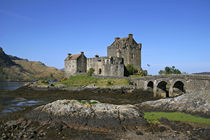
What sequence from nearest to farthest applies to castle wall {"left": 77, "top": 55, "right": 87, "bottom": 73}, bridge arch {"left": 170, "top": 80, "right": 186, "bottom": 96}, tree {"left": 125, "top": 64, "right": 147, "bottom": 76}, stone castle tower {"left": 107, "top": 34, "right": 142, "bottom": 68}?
bridge arch {"left": 170, "top": 80, "right": 186, "bottom": 96}
tree {"left": 125, "top": 64, "right": 147, "bottom": 76}
stone castle tower {"left": 107, "top": 34, "right": 142, "bottom": 68}
castle wall {"left": 77, "top": 55, "right": 87, "bottom": 73}

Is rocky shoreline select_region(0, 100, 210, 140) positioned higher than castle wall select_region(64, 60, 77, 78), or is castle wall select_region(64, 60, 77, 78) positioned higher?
castle wall select_region(64, 60, 77, 78)

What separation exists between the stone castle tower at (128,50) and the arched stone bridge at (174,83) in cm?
1429

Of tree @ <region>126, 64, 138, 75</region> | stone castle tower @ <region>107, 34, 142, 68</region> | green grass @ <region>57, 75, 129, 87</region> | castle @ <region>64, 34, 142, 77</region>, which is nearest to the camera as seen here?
green grass @ <region>57, 75, 129, 87</region>

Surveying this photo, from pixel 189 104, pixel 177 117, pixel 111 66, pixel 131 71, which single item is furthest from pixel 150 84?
pixel 177 117

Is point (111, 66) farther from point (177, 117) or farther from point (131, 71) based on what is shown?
point (177, 117)

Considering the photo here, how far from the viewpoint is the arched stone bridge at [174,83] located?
28.2 m

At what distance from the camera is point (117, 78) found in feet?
158

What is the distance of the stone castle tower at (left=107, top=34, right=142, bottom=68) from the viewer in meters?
57.3

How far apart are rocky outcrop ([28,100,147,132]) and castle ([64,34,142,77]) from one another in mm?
34687

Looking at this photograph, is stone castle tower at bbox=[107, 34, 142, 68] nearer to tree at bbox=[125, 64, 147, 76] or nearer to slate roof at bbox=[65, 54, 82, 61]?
tree at bbox=[125, 64, 147, 76]

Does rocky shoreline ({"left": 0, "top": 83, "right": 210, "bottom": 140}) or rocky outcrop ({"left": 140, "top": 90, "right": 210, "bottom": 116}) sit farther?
rocky outcrop ({"left": 140, "top": 90, "right": 210, "bottom": 116})

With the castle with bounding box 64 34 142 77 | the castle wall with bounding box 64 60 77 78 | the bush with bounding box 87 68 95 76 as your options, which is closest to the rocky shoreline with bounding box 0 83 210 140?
the castle with bounding box 64 34 142 77

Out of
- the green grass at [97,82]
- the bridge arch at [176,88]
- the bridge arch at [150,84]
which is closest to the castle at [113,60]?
the green grass at [97,82]

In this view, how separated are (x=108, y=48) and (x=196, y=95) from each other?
133ft
